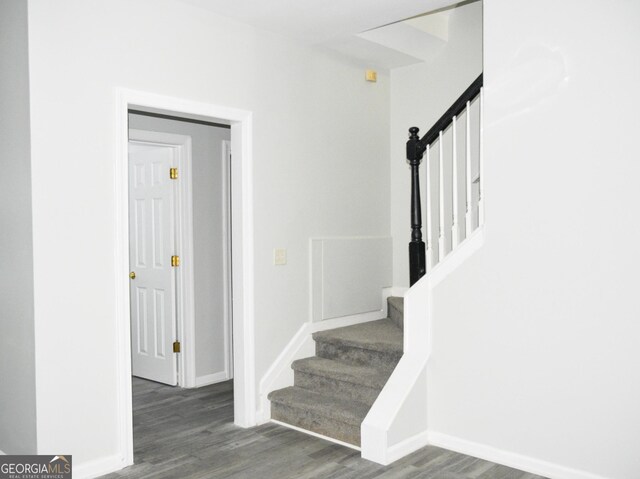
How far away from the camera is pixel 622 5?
9.30 ft

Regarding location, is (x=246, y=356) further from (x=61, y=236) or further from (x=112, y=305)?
(x=61, y=236)

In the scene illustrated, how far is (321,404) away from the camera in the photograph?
381 cm

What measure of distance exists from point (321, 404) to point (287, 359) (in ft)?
1.76

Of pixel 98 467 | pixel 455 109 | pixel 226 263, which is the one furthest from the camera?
pixel 226 263

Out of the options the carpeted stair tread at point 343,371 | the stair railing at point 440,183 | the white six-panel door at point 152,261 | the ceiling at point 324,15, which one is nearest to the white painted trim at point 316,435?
the carpeted stair tread at point 343,371

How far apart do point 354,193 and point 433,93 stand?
3.53ft

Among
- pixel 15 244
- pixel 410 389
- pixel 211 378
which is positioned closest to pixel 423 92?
pixel 410 389

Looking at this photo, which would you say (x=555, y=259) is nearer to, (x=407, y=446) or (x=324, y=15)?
(x=407, y=446)

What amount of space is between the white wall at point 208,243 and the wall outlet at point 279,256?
1138 millimetres

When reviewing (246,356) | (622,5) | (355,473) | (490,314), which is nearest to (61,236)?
(246,356)

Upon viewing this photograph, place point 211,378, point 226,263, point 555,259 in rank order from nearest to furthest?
point 555,259 < point 211,378 < point 226,263

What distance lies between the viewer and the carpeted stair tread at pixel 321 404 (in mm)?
3617

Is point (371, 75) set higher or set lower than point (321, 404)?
higher

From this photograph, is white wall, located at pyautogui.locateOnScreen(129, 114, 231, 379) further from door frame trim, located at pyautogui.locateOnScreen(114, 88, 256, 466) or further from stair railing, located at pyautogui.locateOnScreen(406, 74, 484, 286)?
stair railing, located at pyautogui.locateOnScreen(406, 74, 484, 286)
